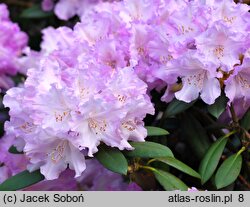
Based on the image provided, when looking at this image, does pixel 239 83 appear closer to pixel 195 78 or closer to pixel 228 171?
pixel 195 78

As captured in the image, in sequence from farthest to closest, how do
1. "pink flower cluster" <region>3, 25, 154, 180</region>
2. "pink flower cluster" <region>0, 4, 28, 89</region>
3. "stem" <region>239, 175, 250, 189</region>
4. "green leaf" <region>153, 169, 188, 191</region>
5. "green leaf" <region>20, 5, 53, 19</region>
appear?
"green leaf" <region>20, 5, 53, 19</region>, "pink flower cluster" <region>0, 4, 28, 89</region>, "stem" <region>239, 175, 250, 189</region>, "green leaf" <region>153, 169, 188, 191</region>, "pink flower cluster" <region>3, 25, 154, 180</region>

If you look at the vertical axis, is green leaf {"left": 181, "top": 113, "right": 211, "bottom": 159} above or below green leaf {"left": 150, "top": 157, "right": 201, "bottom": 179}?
below

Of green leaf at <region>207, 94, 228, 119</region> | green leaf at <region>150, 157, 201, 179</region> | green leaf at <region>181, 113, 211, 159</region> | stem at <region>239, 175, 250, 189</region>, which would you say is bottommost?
stem at <region>239, 175, 250, 189</region>

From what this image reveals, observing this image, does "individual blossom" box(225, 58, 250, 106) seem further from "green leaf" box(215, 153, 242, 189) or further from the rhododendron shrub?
"green leaf" box(215, 153, 242, 189)

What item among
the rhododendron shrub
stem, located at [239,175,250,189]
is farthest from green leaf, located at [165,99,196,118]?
stem, located at [239,175,250,189]

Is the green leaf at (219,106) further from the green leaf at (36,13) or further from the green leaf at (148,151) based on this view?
the green leaf at (36,13)

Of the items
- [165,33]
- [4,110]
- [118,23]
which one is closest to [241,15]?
[165,33]

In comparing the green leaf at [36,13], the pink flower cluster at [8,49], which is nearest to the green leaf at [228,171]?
the pink flower cluster at [8,49]
